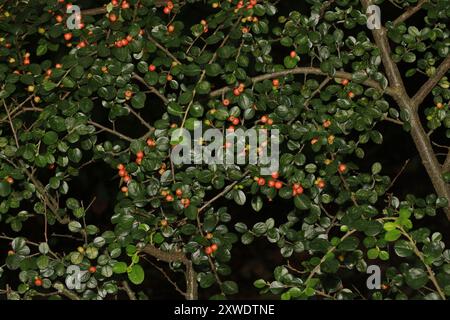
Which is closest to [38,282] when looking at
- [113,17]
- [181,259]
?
[181,259]

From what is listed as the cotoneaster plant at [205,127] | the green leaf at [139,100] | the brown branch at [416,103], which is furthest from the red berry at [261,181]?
the brown branch at [416,103]

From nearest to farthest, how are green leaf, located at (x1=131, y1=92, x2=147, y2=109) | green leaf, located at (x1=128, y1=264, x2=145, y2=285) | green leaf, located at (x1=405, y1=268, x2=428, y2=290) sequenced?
green leaf, located at (x1=405, y1=268, x2=428, y2=290) → green leaf, located at (x1=128, y1=264, x2=145, y2=285) → green leaf, located at (x1=131, y1=92, x2=147, y2=109)

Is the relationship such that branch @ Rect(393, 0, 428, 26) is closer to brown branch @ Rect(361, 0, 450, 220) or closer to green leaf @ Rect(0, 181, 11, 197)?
brown branch @ Rect(361, 0, 450, 220)

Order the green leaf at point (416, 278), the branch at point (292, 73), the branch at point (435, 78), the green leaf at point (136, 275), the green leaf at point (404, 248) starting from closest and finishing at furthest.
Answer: the green leaf at point (416, 278)
the green leaf at point (404, 248)
the green leaf at point (136, 275)
the branch at point (292, 73)
the branch at point (435, 78)

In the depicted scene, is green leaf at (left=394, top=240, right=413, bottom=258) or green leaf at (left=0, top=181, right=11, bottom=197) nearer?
green leaf at (left=394, top=240, right=413, bottom=258)

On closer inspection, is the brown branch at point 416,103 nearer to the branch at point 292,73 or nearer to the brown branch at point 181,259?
the branch at point 292,73

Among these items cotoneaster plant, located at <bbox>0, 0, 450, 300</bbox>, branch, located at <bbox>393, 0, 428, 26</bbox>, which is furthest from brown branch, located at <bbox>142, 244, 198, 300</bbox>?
branch, located at <bbox>393, 0, 428, 26</bbox>

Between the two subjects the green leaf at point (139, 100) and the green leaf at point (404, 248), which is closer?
the green leaf at point (404, 248)

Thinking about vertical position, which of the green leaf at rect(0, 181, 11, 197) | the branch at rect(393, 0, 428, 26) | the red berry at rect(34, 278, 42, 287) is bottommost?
the red berry at rect(34, 278, 42, 287)

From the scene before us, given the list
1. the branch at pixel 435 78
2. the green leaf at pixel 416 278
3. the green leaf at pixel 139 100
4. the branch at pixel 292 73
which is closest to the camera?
the green leaf at pixel 416 278

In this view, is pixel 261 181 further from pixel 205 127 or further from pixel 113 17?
pixel 113 17

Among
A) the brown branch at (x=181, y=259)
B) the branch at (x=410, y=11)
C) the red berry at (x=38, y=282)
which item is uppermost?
the branch at (x=410, y=11)
